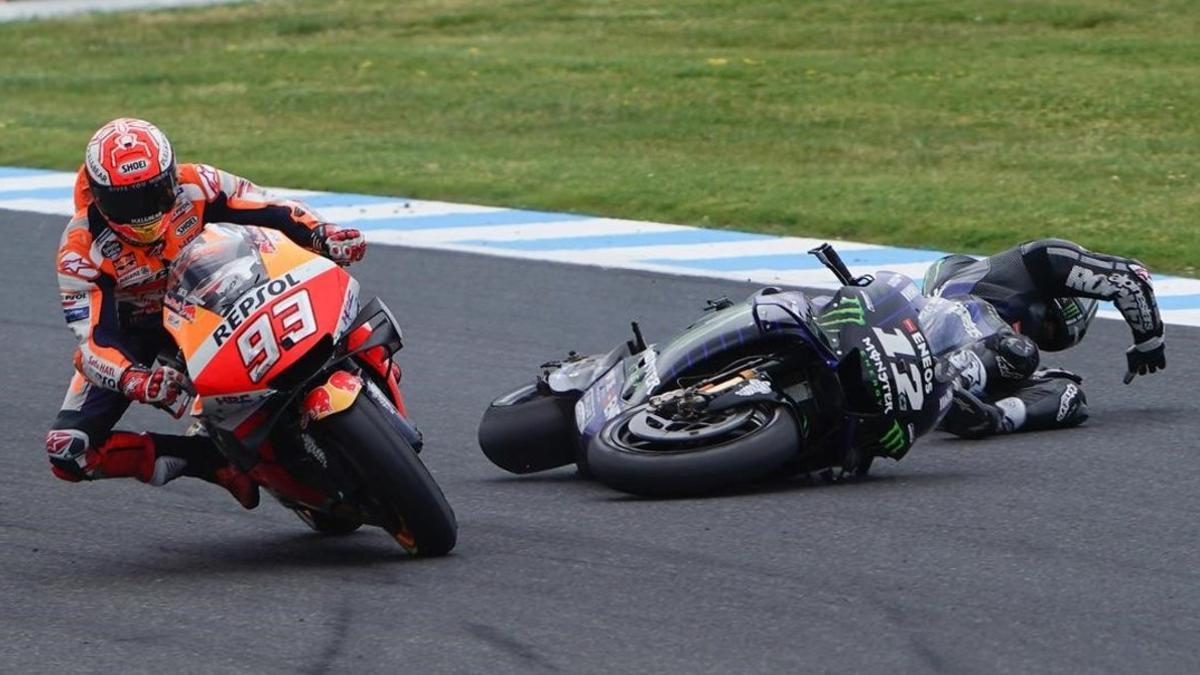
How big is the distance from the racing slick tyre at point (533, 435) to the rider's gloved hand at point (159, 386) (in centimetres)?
155

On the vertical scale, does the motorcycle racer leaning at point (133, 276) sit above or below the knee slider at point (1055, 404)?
above

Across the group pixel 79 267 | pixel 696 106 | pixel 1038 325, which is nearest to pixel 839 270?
pixel 1038 325

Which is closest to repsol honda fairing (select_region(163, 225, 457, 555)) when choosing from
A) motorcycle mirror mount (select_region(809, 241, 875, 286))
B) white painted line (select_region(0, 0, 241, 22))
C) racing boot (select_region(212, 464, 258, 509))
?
racing boot (select_region(212, 464, 258, 509))

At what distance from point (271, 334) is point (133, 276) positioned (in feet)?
2.97

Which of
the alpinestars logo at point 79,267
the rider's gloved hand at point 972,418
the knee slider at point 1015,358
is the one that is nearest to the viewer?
the alpinestars logo at point 79,267

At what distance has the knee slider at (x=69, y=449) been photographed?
6195 mm

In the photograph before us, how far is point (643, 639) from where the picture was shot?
5.00 metres

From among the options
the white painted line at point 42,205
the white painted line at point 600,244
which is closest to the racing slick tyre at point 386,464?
the white painted line at point 600,244

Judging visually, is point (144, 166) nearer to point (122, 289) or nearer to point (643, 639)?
point (122, 289)

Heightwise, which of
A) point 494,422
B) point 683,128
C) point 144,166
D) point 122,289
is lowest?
point 683,128

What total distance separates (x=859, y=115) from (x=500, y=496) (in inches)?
385

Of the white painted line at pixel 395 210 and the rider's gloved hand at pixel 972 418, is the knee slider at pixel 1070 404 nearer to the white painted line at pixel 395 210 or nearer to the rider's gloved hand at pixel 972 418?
the rider's gloved hand at pixel 972 418

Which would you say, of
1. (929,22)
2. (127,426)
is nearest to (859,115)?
(929,22)

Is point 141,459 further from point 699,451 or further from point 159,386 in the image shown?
point 699,451
